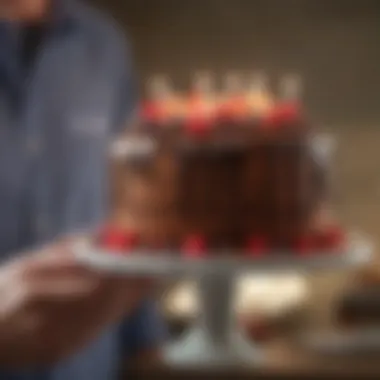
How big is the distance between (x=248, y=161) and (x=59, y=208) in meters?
0.31

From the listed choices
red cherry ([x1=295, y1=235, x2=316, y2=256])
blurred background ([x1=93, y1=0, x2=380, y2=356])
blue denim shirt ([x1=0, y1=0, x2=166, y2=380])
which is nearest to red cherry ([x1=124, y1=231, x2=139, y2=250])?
red cherry ([x1=295, y1=235, x2=316, y2=256])

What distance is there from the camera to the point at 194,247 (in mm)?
720

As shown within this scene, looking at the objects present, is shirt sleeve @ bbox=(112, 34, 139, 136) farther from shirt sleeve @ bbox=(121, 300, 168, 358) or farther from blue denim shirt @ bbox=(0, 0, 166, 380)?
shirt sleeve @ bbox=(121, 300, 168, 358)

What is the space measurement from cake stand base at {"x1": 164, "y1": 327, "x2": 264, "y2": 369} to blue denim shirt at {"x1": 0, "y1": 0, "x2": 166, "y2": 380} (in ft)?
0.23

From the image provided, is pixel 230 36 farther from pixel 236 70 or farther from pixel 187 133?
pixel 187 133

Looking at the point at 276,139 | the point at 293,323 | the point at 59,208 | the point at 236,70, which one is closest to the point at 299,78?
the point at 236,70

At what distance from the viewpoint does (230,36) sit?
4.20 feet

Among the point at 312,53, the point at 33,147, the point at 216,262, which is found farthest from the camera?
the point at 312,53

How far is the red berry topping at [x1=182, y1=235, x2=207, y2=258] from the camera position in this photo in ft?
2.30

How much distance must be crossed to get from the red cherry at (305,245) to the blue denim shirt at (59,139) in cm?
28

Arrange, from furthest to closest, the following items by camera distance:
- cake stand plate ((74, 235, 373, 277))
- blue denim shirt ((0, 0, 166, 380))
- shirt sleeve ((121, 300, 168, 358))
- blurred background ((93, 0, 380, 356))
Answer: blurred background ((93, 0, 380, 356)), shirt sleeve ((121, 300, 168, 358)), blue denim shirt ((0, 0, 166, 380)), cake stand plate ((74, 235, 373, 277))

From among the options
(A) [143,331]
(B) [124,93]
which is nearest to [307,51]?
(B) [124,93]

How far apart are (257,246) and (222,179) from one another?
61mm

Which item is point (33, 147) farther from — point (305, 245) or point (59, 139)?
point (305, 245)
